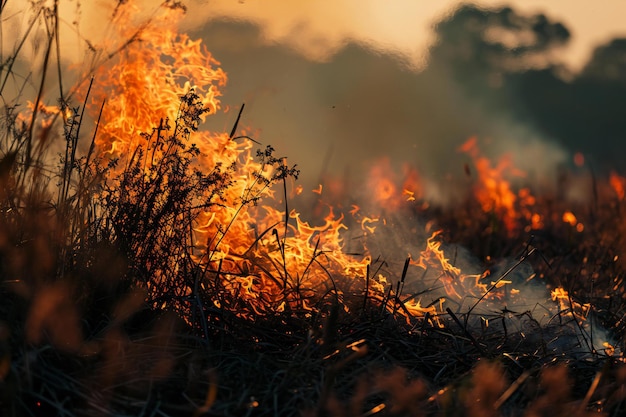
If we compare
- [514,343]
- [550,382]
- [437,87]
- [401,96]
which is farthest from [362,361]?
[437,87]

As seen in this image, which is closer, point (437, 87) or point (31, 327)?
point (31, 327)

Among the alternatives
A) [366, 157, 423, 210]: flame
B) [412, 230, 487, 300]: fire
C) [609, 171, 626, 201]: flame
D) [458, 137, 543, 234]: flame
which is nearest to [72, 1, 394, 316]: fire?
[412, 230, 487, 300]: fire

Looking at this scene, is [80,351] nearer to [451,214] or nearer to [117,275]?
[117,275]

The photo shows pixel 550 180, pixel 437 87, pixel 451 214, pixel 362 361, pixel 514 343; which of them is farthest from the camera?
pixel 437 87

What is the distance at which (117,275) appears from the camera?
279 cm

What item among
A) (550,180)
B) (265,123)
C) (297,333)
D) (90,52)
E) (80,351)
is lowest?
(550,180)

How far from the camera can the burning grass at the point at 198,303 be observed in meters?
2.30

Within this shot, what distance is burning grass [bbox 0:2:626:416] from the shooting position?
2297mm

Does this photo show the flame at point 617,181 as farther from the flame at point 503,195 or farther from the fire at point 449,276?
the fire at point 449,276

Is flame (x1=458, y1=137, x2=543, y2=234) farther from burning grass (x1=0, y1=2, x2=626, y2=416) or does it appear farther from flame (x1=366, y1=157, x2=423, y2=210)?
burning grass (x1=0, y1=2, x2=626, y2=416)

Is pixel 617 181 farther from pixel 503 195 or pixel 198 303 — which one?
pixel 198 303

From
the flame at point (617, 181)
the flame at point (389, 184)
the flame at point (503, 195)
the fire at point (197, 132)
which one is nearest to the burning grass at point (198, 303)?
the fire at point (197, 132)

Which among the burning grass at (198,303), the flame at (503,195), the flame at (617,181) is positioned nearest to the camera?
the burning grass at (198,303)

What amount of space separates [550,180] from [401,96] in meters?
3.07
